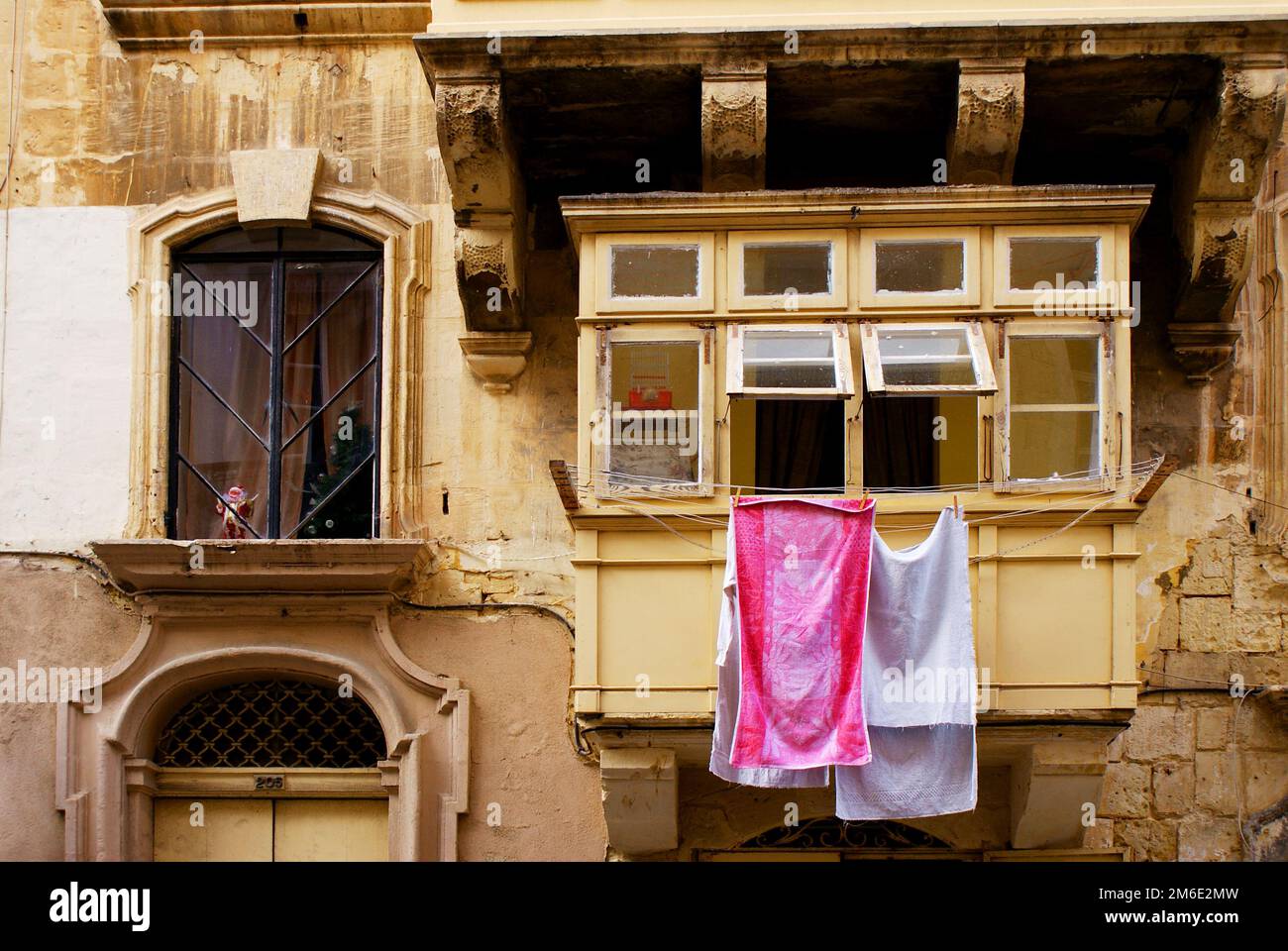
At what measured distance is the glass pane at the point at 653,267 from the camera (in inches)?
378

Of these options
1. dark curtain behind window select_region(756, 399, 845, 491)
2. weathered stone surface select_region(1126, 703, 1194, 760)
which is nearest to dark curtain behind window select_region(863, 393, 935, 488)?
dark curtain behind window select_region(756, 399, 845, 491)

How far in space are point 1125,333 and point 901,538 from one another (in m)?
1.67

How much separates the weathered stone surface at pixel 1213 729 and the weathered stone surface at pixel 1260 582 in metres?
0.66

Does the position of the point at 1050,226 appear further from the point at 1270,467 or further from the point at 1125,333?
the point at 1270,467

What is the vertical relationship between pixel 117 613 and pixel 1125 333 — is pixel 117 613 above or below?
below

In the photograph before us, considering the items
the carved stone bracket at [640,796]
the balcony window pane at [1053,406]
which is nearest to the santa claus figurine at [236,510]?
the carved stone bracket at [640,796]

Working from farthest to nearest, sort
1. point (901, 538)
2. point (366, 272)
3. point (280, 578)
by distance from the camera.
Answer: point (366, 272), point (280, 578), point (901, 538)

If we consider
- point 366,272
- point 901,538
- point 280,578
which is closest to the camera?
point 901,538

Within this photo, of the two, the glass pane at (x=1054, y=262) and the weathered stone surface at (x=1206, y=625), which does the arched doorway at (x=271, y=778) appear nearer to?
the glass pane at (x=1054, y=262)

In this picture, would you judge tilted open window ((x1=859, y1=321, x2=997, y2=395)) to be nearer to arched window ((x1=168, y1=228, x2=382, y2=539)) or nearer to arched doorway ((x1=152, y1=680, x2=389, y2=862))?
arched window ((x1=168, y1=228, x2=382, y2=539))

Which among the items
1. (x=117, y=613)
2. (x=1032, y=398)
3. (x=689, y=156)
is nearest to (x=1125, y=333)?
(x=1032, y=398)

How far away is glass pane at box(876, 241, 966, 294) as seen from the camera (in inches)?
376

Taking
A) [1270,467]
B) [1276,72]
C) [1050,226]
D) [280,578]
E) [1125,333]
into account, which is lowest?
[280,578]

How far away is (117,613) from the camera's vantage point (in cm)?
1055
